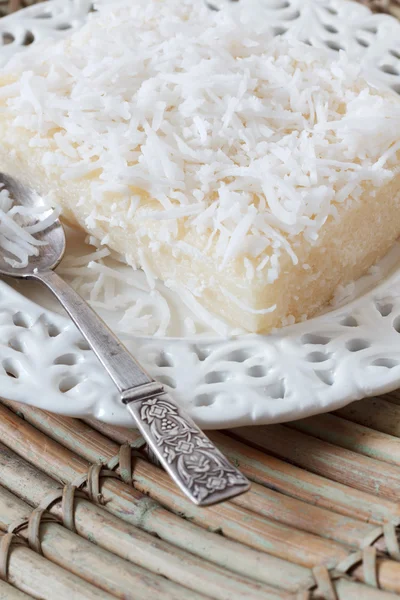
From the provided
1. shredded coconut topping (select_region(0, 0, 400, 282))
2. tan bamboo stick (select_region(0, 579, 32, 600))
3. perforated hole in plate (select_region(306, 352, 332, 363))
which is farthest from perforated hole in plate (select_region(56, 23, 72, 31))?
tan bamboo stick (select_region(0, 579, 32, 600))

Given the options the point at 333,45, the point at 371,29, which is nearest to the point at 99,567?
the point at 333,45

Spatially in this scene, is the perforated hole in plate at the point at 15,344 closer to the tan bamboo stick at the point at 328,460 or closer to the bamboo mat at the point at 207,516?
the bamboo mat at the point at 207,516

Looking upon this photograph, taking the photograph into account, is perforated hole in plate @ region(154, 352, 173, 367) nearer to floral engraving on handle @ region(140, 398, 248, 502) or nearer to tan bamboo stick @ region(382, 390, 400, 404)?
floral engraving on handle @ region(140, 398, 248, 502)

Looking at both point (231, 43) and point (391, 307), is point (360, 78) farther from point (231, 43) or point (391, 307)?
point (391, 307)

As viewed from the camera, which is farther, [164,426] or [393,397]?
[393,397]

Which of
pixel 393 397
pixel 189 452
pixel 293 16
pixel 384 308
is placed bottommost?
pixel 393 397

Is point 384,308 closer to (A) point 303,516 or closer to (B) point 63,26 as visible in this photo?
(A) point 303,516

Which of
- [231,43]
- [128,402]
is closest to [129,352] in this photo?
[128,402]
